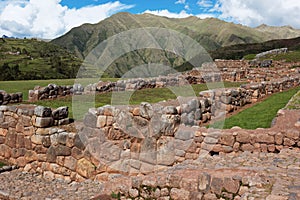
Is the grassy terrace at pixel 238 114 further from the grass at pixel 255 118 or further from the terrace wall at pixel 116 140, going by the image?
the terrace wall at pixel 116 140

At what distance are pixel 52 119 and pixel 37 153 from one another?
1.35 metres

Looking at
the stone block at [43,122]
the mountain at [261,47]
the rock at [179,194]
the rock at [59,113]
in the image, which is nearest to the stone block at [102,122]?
the rock at [59,113]

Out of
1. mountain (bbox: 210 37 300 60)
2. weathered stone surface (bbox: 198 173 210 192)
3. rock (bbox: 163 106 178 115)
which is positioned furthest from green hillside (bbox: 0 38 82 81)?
weathered stone surface (bbox: 198 173 210 192)

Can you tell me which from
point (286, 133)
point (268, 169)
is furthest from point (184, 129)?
point (268, 169)

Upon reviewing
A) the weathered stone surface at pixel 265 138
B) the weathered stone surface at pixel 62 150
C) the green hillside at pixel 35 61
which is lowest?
the weathered stone surface at pixel 62 150

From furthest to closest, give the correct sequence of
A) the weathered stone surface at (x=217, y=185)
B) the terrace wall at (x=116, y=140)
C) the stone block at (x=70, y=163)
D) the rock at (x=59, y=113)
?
the rock at (x=59, y=113) → the stone block at (x=70, y=163) → the terrace wall at (x=116, y=140) → the weathered stone surface at (x=217, y=185)

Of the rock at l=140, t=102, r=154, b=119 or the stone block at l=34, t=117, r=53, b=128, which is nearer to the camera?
the rock at l=140, t=102, r=154, b=119

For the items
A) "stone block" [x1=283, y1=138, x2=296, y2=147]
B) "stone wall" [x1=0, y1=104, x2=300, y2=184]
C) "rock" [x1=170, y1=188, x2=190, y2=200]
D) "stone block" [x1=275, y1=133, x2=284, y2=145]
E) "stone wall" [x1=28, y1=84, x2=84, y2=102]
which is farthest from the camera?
"stone wall" [x1=28, y1=84, x2=84, y2=102]

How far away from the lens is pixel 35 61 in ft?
327

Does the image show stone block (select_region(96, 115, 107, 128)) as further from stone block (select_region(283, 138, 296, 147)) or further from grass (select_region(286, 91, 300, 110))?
grass (select_region(286, 91, 300, 110))

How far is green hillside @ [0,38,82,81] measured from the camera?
7966 centimetres

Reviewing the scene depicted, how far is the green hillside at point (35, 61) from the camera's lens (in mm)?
79662

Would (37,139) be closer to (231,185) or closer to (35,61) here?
(231,185)

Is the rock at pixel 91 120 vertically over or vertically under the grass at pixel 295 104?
under
